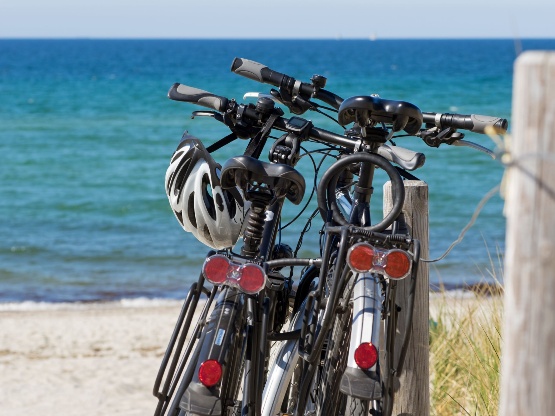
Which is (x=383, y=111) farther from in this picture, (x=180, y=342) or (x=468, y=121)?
(x=180, y=342)

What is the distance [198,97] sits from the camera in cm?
360

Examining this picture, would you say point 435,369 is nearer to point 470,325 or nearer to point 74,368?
point 470,325

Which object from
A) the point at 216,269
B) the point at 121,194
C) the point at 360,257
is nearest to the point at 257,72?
the point at 216,269

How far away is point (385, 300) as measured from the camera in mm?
3115

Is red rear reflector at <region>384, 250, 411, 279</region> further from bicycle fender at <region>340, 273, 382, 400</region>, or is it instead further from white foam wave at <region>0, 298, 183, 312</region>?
white foam wave at <region>0, 298, 183, 312</region>

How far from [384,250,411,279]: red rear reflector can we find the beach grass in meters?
1.37

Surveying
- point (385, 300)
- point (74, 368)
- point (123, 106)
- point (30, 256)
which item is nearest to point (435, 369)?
point (385, 300)

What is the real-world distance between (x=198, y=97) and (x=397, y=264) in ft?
3.63

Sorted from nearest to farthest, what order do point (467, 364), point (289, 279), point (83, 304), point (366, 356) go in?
point (366, 356) → point (289, 279) → point (467, 364) → point (83, 304)

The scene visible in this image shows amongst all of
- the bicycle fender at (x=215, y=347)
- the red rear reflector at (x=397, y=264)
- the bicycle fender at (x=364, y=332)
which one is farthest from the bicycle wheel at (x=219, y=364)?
the red rear reflector at (x=397, y=264)

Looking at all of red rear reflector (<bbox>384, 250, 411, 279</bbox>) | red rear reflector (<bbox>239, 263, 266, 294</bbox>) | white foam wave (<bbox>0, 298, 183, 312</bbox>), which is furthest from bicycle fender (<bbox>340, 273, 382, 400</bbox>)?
white foam wave (<bbox>0, 298, 183, 312</bbox>)

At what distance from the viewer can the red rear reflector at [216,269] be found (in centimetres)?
305

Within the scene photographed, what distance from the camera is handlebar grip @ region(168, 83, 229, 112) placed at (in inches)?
138

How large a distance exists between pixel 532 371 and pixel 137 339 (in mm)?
7171
